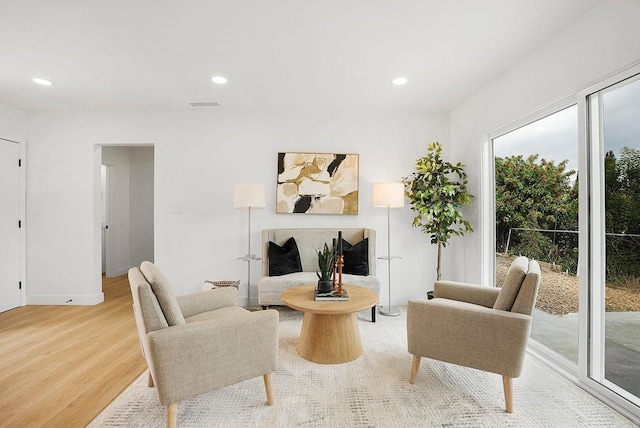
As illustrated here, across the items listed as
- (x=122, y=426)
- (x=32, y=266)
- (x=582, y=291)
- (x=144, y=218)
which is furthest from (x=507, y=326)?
(x=144, y=218)

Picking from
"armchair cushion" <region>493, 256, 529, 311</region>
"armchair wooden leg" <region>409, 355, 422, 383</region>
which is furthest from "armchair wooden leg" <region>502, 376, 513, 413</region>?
"armchair wooden leg" <region>409, 355, 422, 383</region>

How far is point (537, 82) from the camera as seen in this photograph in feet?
8.25

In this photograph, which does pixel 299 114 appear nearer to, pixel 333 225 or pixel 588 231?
pixel 333 225

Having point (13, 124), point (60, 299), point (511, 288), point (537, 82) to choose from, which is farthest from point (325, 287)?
point (13, 124)

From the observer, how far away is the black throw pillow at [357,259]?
359 cm

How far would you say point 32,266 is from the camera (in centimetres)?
403

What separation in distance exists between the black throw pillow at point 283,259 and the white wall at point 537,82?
1.95 meters

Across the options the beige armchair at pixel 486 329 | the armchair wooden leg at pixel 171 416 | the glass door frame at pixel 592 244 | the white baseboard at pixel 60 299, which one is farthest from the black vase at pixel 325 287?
the white baseboard at pixel 60 299

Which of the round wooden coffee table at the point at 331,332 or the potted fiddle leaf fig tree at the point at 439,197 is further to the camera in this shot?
the potted fiddle leaf fig tree at the point at 439,197

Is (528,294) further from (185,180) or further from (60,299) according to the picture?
(60,299)

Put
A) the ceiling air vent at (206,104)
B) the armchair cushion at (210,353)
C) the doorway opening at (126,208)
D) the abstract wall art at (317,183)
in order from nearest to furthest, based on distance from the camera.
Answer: the armchair cushion at (210,353)
the ceiling air vent at (206,104)
the abstract wall art at (317,183)
the doorway opening at (126,208)

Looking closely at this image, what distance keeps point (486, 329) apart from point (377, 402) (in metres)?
0.81

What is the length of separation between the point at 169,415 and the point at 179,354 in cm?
33

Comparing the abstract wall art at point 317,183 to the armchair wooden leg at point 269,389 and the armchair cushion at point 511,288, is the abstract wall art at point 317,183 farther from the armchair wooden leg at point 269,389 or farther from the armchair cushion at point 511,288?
the armchair wooden leg at point 269,389
